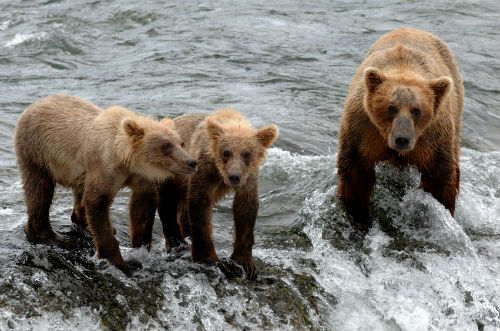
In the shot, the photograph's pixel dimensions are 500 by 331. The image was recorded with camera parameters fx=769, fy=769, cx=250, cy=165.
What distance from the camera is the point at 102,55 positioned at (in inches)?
563

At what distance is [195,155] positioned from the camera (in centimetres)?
634

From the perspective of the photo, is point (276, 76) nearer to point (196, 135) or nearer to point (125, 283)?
point (196, 135)

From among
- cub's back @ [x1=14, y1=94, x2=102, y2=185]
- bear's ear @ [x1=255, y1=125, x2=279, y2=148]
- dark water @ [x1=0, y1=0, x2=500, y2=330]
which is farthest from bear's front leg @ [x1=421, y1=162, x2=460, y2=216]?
cub's back @ [x1=14, y1=94, x2=102, y2=185]

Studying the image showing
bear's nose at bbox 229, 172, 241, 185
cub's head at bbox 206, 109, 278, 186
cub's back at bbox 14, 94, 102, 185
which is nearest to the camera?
bear's nose at bbox 229, 172, 241, 185

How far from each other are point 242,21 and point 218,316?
11398 millimetres

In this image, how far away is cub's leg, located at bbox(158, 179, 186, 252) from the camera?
664 centimetres

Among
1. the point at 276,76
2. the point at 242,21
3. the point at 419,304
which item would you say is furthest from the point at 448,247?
the point at 242,21

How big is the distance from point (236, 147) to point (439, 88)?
1.95m

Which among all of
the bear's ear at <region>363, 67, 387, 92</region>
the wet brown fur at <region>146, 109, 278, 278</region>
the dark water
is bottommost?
the dark water

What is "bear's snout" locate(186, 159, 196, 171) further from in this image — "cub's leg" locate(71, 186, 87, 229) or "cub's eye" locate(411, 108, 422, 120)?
"cub's eye" locate(411, 108, 422, 120)

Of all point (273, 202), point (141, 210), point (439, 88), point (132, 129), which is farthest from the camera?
point (273, 202)

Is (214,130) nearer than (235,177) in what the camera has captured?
No

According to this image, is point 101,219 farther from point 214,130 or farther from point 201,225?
point 214,130

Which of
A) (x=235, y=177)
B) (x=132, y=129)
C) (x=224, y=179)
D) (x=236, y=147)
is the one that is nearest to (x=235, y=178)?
(x=235, y=177)
